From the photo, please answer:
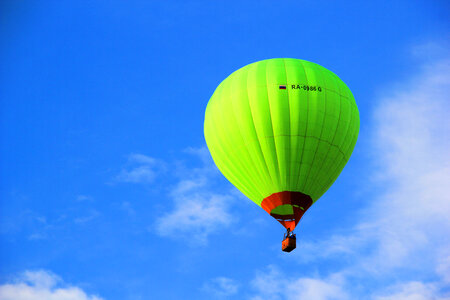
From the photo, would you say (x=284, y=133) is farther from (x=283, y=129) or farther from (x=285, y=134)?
(x=283, y=129)

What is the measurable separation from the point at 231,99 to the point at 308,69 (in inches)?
153

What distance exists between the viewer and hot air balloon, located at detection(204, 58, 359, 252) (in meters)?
35.0

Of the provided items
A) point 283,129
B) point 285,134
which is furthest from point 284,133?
point 283,129

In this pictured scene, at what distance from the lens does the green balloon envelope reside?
34969mm

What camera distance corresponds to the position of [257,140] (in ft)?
115

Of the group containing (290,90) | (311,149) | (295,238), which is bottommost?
(295,238)

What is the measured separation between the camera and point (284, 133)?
114 feet

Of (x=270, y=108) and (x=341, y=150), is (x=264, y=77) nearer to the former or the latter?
(x=270, y=108)

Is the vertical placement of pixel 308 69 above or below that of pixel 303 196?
above

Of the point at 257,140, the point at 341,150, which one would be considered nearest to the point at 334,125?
the point at 341,150

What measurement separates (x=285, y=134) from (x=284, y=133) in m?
0.06

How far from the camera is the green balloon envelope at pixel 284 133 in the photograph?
115 feet

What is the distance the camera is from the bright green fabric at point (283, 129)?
1377 inches

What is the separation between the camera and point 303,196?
35.4 m
